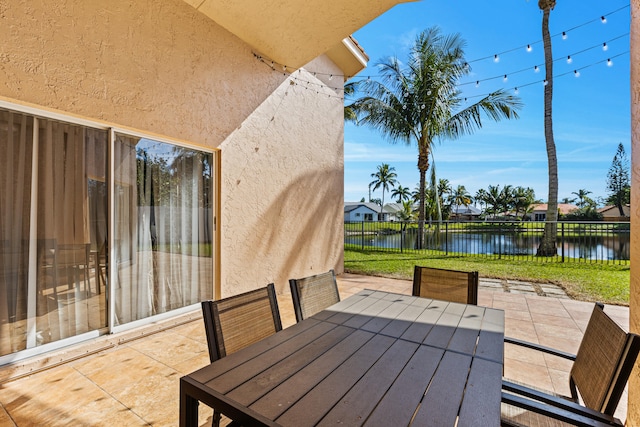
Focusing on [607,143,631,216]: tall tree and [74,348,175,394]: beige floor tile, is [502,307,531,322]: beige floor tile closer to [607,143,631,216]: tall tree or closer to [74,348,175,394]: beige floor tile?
[74,348,175,394]: beige floor tile

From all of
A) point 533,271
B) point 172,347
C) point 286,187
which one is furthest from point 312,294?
point 533,271

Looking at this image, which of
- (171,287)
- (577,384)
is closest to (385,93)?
(171,287)

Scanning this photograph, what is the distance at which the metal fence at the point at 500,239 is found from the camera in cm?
666

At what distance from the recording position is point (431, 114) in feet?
29.8

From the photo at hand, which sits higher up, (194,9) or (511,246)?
(194,9)

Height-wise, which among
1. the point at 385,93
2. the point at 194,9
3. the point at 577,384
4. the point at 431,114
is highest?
the point at 385,93

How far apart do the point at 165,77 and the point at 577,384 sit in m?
4.17

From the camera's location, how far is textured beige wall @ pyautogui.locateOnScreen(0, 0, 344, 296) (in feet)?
7.69

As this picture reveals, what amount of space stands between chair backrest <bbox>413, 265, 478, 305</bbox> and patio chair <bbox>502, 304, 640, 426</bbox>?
0.82 metres

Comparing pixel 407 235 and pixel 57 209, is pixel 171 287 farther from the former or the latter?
pixel 407 235

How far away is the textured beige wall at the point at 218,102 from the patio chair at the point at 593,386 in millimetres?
3414

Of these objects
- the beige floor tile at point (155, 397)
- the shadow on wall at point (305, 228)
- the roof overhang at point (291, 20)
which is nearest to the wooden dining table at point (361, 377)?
the beige floor tile at point (155, 397)

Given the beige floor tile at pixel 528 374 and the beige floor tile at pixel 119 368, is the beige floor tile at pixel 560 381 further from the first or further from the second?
the beige floor tile at pixel 119 368

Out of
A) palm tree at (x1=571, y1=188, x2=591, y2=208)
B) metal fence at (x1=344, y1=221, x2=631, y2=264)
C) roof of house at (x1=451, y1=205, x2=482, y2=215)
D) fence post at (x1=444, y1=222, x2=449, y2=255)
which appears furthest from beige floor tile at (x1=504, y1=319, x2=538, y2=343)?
palm tree at (x1=571, y1=188, x2=591, y2=208)
